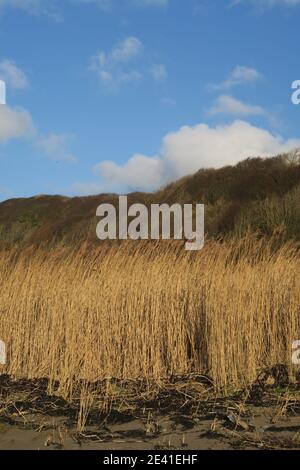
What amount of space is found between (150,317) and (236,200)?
16249 mm

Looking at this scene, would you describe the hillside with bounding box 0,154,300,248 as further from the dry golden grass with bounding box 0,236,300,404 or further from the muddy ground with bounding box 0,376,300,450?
the muddy ground with bounding box 0,376,300,450

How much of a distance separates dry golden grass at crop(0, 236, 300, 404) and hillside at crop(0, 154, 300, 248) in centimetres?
542

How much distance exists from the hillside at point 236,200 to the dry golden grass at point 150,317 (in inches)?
213

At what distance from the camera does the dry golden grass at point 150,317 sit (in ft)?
19.7

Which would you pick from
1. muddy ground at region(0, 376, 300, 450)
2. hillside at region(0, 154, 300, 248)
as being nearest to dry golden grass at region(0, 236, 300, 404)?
muddy ground at region(0, 376, 300, 450)

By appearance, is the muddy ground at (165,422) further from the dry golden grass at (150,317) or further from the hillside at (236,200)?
the hillside at (236,200)

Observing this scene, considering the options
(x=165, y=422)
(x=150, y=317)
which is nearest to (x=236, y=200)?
(x=150, y=317)

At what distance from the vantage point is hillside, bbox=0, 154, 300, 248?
1728 cm

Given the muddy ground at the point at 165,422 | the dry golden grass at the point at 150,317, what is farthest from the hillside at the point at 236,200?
the muddy ground at the point at 165,422
